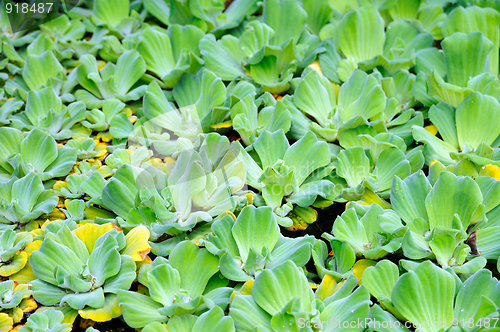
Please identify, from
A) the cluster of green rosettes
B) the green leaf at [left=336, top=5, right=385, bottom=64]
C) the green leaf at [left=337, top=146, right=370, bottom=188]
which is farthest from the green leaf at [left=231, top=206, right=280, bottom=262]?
the green leaf at [left=336, top=5, right=385, bottom=64]

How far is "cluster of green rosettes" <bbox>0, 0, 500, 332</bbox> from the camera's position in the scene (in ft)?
4.51

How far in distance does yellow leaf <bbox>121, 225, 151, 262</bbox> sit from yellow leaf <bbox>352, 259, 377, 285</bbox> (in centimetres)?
66

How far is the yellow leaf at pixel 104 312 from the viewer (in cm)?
140

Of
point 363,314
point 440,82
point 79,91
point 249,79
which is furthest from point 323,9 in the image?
point 363,314

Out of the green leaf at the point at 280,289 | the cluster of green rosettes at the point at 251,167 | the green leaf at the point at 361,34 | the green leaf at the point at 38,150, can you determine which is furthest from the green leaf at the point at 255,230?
the green leaf at the point at 361,34

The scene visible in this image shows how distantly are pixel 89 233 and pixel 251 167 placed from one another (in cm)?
63

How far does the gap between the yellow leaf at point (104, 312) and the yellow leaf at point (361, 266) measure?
2.41 feet

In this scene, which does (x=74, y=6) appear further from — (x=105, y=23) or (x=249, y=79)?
(x=249, y=79)

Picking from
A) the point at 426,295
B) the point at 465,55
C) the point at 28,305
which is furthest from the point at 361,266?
the point at 465,55

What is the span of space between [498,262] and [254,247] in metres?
0.73

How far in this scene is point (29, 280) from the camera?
1.55 m

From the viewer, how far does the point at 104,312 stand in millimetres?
1409

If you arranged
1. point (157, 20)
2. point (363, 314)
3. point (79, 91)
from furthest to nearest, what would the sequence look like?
point (157, 20) < point (79, 91) < point (363, 314)

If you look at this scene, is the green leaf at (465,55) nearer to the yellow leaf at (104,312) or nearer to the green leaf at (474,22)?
the green leaf at (474,22)
